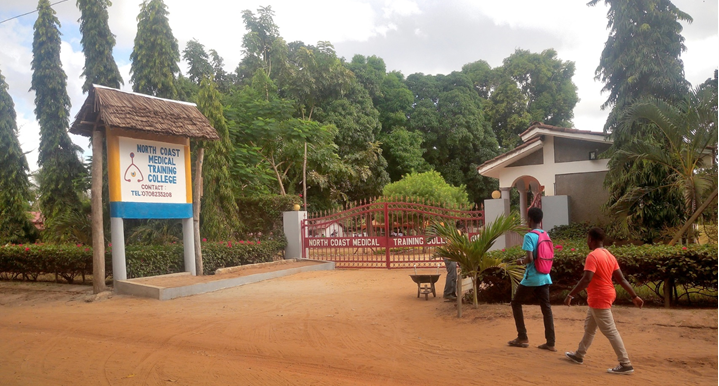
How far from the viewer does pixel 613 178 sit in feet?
43.4

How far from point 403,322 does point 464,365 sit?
8.01ft

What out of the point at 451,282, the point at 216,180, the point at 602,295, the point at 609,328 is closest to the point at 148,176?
the point at 216,180

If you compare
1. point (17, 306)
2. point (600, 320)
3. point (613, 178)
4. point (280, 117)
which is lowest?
point (17, 306)

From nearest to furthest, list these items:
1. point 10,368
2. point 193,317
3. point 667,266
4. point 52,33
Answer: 1. point 10,368
2. point 667,266
3. point 193,317
4. point 52,33

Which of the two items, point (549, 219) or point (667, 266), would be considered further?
point (549, 219)

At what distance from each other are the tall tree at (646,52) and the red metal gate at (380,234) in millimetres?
5156

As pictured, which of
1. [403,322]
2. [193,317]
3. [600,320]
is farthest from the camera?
[193,317]

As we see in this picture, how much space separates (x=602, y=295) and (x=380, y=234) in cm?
1086

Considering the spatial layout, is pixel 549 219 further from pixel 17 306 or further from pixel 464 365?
pixel 17 306

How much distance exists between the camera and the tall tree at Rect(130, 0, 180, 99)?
752 inches

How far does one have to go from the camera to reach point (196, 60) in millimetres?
32188

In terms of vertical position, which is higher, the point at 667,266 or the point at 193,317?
the point at 667,266

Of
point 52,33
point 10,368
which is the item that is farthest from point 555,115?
point 10,368

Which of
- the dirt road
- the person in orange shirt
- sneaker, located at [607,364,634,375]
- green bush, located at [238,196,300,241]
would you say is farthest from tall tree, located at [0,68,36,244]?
sneaker, located at [607,364,634,375]
